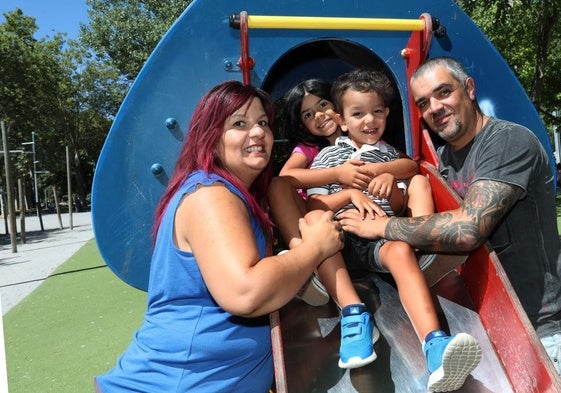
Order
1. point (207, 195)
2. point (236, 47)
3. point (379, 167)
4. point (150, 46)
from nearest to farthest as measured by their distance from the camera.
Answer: point (207, 195) < point (379, 167) < point (236, 47) < point (150, 46)

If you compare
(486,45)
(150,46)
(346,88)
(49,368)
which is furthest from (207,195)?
(150,46)

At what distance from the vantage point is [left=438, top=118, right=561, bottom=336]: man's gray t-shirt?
2.06 meters

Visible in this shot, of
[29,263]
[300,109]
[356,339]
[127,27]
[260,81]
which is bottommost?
[29,263]

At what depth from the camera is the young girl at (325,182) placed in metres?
2.06

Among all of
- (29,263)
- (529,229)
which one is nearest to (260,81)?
(529,229)

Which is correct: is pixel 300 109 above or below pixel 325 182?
above

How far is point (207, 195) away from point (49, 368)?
345 centimetres

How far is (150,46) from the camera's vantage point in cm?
2078

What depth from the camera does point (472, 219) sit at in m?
2.02

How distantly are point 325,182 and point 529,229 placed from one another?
109 cm

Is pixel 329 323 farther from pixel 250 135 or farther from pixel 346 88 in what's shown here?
pixel 346 88

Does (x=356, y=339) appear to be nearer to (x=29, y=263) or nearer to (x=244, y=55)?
(x=244, y=55)

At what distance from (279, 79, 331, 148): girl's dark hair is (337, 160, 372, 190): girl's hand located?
850 mm

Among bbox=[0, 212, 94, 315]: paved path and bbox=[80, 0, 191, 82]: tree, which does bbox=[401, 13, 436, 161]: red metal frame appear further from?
bbox=[80, 0, 191, 82]: tree
